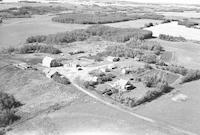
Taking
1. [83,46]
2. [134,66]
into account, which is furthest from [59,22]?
[134,66]

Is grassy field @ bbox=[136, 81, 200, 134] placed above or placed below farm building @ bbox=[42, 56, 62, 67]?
below

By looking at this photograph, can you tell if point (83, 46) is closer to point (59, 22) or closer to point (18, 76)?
point (18, 76)

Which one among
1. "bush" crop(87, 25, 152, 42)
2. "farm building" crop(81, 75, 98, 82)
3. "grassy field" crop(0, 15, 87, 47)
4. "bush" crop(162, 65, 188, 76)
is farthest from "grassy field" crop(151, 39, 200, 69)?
"grassy field" crop(0, 15, 87, 47)

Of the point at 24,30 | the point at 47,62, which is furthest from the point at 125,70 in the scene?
the point at 24,30

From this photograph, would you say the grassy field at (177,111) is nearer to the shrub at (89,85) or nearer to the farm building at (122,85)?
the farm building at (122,85)

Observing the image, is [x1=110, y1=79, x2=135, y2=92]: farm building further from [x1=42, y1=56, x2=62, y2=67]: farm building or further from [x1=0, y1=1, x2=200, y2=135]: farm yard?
[x1=42, y1=56, x2=62, y2=67]: farm building

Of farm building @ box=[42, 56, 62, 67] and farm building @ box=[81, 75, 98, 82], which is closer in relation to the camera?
farm building @ box=[81, 75, 98, 82]

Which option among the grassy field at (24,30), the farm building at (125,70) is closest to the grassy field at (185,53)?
the farm building at (125,70)
